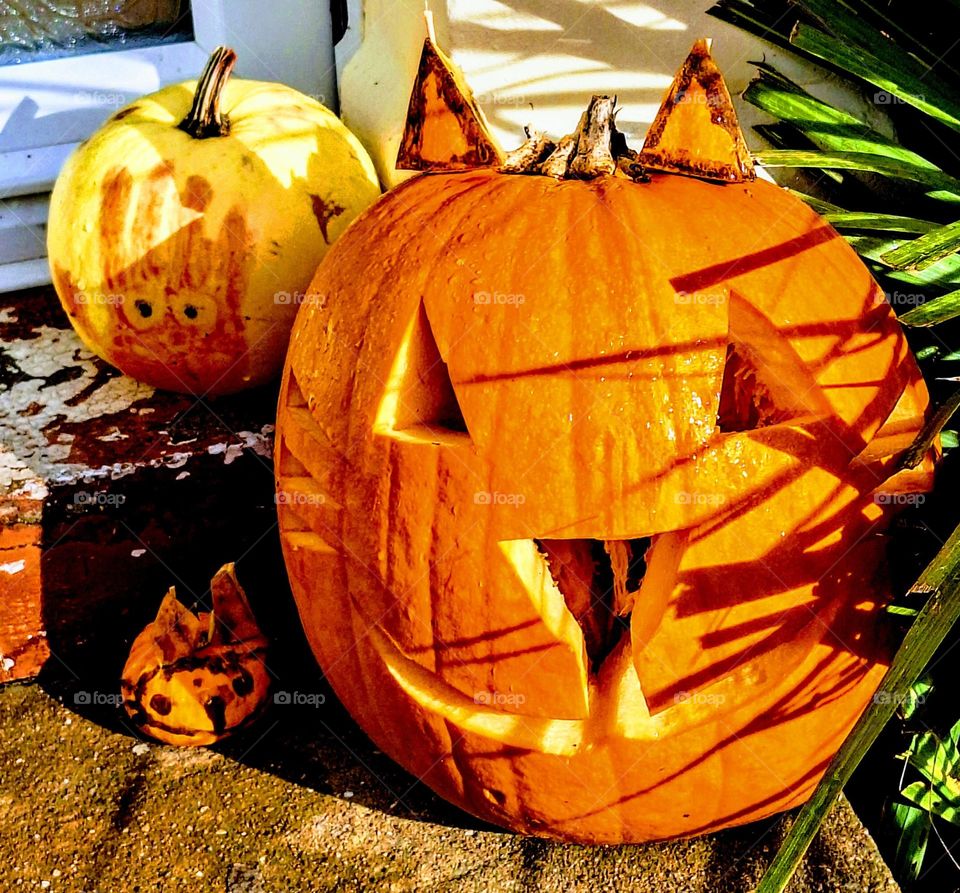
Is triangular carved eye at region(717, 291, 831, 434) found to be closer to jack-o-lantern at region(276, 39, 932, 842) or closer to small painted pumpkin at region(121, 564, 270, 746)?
jack-o-lantern at region(276, 39, 932, 842)

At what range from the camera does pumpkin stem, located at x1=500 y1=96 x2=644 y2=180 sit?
1.56m

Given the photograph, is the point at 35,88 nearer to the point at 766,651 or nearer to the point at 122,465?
the point at 122,465

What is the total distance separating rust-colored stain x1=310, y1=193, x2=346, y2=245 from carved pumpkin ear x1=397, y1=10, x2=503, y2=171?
619mm

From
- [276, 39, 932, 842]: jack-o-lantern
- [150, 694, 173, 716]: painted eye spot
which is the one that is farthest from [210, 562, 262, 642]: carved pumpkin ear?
[276, 39, 932, 842]: jack-o-lantern

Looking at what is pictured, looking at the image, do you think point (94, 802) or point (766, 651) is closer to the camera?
point (766, 651)

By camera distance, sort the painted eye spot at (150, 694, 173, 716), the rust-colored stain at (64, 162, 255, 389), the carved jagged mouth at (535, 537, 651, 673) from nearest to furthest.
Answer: the carved jagged mouth at (535, 537, 651, 673) < the painted eye spot at (150, 694, 173, 716) < the rust-colored stain at (64, 162, 255, 389)

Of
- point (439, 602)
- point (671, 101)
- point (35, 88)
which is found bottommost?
point (439, 602)

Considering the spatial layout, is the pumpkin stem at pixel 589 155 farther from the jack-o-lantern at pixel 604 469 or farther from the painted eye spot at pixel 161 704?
the painted eye spot at pixel 161 704

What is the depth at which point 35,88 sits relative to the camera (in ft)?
8.61

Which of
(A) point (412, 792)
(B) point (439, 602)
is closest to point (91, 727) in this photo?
(A) point (412, 792)

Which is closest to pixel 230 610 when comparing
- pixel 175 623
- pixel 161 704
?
pixel 175 623

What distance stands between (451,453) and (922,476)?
26.6 inches

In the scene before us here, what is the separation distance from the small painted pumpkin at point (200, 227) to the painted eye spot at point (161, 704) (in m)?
0.74

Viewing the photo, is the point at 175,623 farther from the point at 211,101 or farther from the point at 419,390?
the point at 211,101
